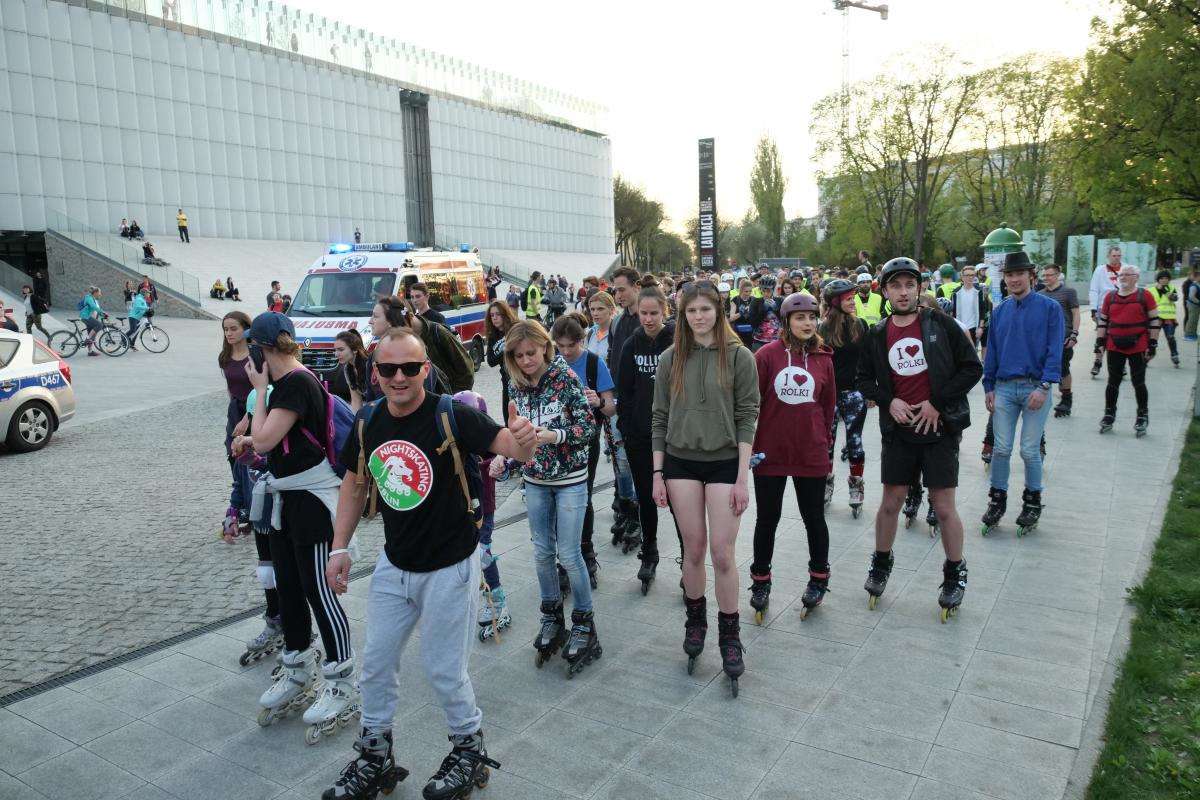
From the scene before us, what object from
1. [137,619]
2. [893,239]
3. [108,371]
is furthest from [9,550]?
[893,239]

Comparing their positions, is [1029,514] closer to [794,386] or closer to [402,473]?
[794,386]

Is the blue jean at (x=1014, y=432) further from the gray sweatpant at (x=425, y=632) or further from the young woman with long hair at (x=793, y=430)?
the gray sweatpant at (x=425, y=632)

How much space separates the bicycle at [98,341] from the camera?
2177 centimetres

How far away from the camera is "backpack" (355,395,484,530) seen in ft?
10.6

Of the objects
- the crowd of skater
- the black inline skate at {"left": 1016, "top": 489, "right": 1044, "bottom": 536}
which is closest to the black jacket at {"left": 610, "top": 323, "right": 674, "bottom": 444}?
the crowd of skater

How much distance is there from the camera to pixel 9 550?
6.91 m

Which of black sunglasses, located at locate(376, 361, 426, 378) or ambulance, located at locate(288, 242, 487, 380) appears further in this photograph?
ambulance, located at locate(288, 242, 487, 380)

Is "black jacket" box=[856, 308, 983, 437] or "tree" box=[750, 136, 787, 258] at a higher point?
"tree" box=[750, 136, 787, 258]

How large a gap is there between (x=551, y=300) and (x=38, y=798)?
24.8m

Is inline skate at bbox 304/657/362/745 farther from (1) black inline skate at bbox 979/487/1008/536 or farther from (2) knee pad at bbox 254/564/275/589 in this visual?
(1) black inline skate at bbox 979/487/1008/536

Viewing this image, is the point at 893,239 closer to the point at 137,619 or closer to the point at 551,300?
A: the point at 551,300

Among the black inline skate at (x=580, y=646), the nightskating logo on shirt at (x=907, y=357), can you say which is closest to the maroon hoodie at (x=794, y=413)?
the nightskating logo on shirt at (x=907, y=357)

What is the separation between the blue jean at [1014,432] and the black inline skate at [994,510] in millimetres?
50

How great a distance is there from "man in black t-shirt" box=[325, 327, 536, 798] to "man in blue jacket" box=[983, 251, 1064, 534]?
4.68 metres
